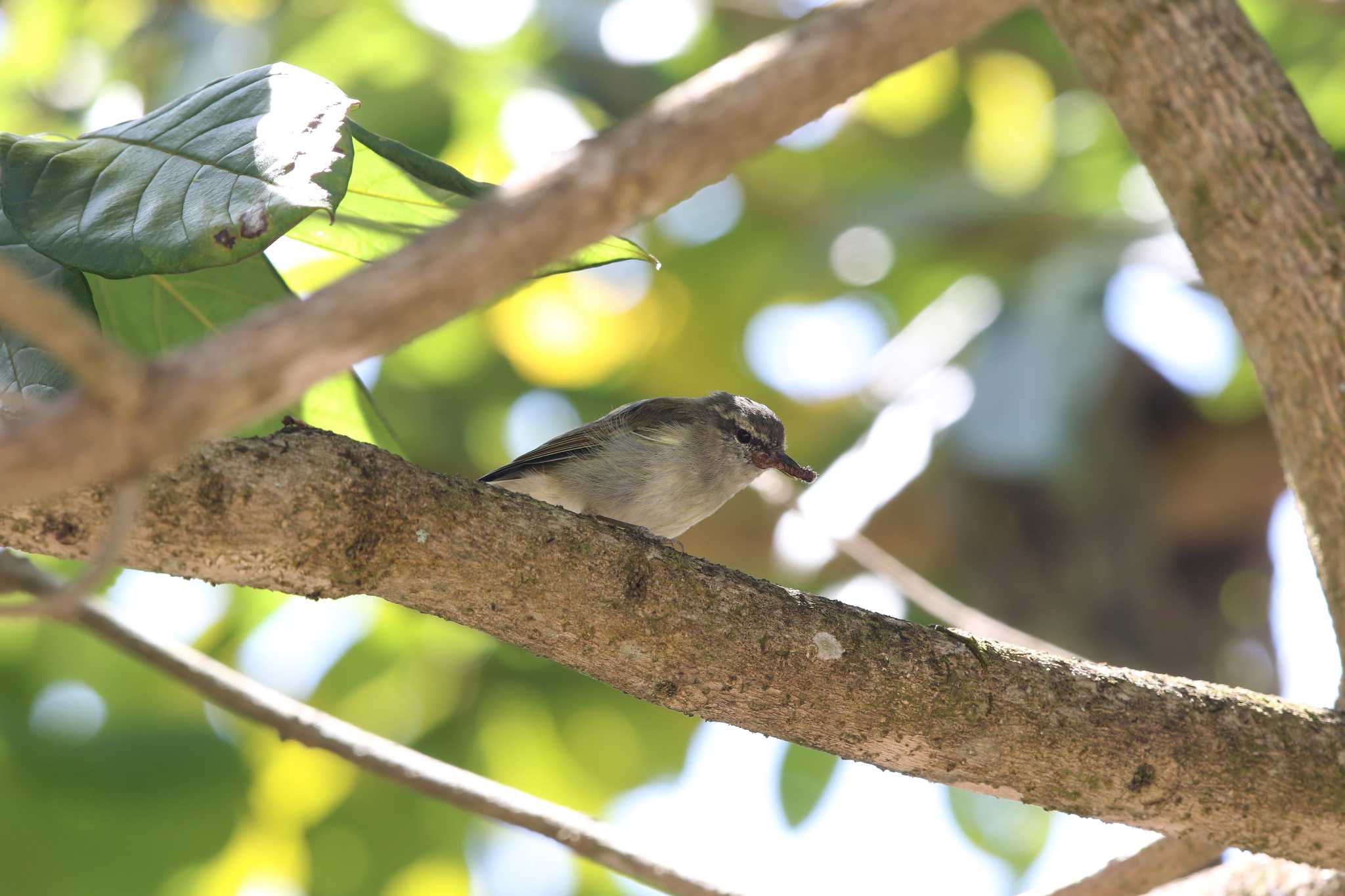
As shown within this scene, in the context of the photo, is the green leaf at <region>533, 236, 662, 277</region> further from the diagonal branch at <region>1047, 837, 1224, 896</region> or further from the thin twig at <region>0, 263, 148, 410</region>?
the diagonal branch at <region>1047, 837, 1224, 896</region>

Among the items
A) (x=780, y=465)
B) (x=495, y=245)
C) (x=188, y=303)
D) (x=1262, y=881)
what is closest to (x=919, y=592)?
(x=780, y=465)

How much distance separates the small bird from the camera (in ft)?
13.1

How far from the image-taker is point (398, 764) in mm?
3021

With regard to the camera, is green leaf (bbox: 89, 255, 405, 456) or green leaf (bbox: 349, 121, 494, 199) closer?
green leaf (bbox: 349, 121, 494, 199)

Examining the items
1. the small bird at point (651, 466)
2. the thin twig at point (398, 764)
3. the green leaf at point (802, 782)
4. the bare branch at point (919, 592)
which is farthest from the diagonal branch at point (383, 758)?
the green leaf at point (802, 782)

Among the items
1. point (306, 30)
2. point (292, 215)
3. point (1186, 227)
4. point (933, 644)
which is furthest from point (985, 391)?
point (292, 215)

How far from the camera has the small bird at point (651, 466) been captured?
4.00m

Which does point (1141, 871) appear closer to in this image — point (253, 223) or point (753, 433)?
point (753, 433)

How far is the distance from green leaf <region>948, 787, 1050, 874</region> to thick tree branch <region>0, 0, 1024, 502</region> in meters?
5.02

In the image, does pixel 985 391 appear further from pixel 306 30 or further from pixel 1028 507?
pixel 306 30

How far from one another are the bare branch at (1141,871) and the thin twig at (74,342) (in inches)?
103

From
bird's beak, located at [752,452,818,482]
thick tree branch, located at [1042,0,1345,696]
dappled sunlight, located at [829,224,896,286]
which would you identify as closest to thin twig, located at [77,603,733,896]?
bird's beak, located at [752,452,818,482]

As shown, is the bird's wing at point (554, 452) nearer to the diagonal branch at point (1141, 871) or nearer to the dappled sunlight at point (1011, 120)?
the diagonal branch at point (1141, 871)

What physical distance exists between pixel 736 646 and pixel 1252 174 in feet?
5.16
